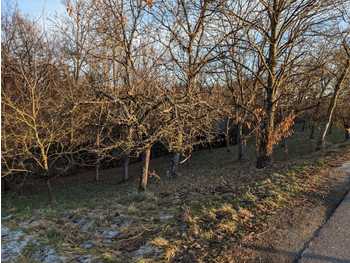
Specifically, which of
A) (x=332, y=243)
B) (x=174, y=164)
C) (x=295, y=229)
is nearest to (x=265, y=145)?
(x=174, y=164)

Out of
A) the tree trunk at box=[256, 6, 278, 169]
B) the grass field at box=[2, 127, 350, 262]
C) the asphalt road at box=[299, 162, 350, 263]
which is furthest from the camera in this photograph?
the tree trunk at box=[256, 6, 278, 169]

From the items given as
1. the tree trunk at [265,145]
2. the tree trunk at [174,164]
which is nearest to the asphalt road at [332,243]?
the tree trunk at [265,145]

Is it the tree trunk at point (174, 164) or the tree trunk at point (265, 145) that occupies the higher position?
the tree trunk at point (265, 145)

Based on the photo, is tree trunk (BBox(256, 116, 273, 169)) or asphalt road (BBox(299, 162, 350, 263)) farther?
tree trunk (BBox(256, 116, 273, 169))

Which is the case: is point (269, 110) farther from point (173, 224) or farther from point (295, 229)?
point (173, 224)

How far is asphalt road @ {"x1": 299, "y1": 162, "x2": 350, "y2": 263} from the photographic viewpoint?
11.6 ft

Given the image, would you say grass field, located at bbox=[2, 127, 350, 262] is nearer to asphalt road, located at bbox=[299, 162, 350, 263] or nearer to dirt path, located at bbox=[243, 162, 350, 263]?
dirt path, located at bbox=[243, 162, 350, 263]

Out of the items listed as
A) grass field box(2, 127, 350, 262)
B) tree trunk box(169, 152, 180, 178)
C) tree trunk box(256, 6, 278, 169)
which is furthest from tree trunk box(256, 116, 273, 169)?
tree trunk box(169, 152, 180, 178)

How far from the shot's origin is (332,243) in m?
3.90

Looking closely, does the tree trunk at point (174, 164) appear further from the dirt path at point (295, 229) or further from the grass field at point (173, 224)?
the dirt path at point (295, 229)

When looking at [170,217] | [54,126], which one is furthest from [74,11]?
[170,217]

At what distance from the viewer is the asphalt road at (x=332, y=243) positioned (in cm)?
354

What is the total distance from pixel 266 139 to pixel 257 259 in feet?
24.3

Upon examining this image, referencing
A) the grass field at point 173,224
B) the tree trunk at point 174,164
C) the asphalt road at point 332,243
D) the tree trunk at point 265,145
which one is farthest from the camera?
the tree trunk at point 174,164
